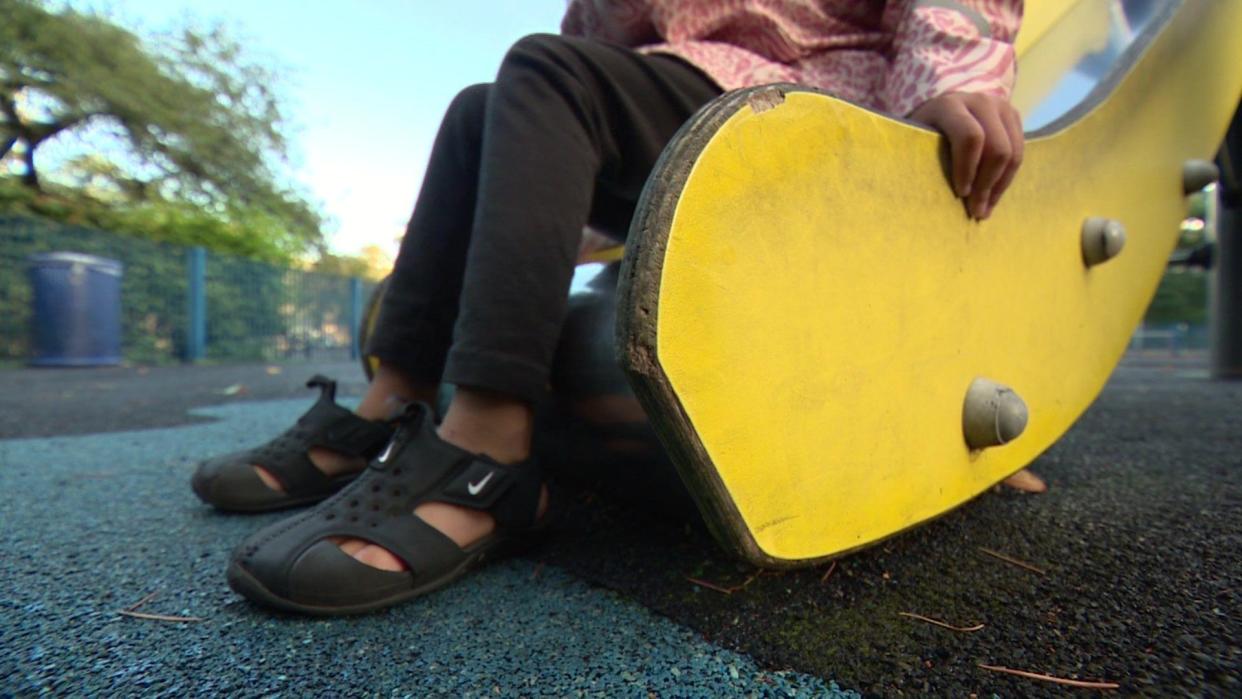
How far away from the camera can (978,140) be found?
527 mm

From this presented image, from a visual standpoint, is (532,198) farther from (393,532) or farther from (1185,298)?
(1185,298)

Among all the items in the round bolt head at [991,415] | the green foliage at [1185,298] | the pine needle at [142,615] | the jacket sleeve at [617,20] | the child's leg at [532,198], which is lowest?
the pine needle at [142,615]

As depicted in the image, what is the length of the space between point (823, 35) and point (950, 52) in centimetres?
19

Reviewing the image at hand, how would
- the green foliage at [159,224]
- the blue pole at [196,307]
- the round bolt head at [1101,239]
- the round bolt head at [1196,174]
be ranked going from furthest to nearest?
the green foliage at [159,224] < the blue pole at [196,307] < the round bolt head at [1196,174] < the round bolt head at [1101,239]

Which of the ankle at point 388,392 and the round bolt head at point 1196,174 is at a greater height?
the round bolt head at point 1196,174

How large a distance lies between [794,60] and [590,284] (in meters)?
0.36

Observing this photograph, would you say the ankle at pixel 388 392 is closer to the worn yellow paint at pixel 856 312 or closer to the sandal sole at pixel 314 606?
the sandal sole at pixel 314 606

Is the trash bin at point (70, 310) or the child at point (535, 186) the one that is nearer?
the child at point (535, 186)

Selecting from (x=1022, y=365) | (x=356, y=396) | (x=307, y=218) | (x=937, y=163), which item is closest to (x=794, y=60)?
(x=937, y=163)

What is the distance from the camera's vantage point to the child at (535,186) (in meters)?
0.53

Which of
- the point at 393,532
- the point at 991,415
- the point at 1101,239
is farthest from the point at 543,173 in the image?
the point at 1101,239

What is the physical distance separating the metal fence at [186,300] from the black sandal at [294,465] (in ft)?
17.6

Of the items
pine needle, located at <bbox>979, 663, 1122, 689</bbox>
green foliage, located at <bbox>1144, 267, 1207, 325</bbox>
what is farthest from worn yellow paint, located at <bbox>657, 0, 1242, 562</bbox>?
green foliage, located at <bbox>1144, 267, 1207, 325</bbox>

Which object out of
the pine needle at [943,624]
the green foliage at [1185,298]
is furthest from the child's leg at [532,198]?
the green foliage at [1185,298]
